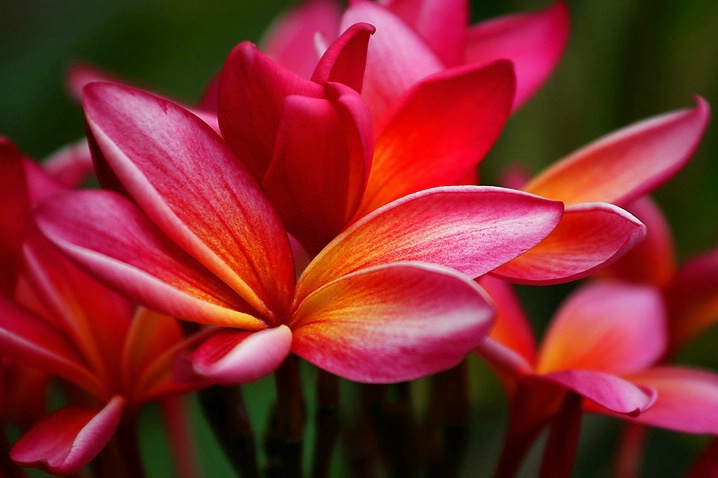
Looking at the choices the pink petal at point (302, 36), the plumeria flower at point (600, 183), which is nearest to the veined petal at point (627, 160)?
the plumeria flower at point (600, 183)

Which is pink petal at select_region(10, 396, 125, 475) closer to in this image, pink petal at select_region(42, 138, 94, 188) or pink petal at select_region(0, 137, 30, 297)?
pink petal at select_region(0, 137, 30, 297)

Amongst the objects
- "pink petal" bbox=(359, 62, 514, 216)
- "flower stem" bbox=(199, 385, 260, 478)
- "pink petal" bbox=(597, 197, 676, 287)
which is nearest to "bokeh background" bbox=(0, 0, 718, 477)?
"pink petal" bbox=(597, 197, 676, 287)

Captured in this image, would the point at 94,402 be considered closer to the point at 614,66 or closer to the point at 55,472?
the point at 55,472

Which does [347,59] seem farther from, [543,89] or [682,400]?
[543,89]

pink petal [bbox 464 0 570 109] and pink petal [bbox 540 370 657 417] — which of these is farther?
pink petal [bbox 464 0 570 109]

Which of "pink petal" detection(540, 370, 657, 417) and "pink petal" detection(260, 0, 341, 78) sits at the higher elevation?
"pink petal" detection(260, 0, 341, 78)

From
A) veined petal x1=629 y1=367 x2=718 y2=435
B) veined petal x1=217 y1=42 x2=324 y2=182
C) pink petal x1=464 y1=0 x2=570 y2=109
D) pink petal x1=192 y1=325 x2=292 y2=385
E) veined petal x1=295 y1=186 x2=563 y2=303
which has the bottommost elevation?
veined petal x1=629 y1=367 x2=718 y2=435
